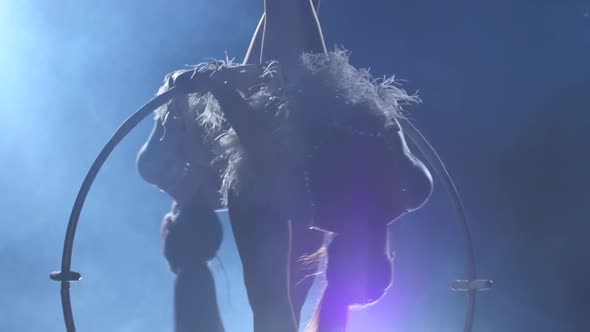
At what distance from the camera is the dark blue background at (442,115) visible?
3.04 metres

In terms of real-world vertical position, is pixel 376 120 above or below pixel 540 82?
below

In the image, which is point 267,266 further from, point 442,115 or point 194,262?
point 442,115

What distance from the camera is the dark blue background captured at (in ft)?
9.97

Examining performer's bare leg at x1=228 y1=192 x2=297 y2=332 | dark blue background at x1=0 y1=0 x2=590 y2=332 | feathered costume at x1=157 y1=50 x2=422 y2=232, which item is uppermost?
dark blue background at x1=0 y1=0 x2=590 y2=332

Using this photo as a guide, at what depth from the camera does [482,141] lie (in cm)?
312

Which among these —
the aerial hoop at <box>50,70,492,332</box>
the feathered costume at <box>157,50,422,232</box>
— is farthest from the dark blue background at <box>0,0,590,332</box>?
the feathered costume at <box>157,50,422,232</box>

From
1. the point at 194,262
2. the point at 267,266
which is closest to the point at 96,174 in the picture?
the point at 194,262

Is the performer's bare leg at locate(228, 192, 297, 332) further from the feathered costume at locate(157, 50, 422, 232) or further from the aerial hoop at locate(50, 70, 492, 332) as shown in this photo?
the aerial hoop at locate(50, 70, 492, 332)

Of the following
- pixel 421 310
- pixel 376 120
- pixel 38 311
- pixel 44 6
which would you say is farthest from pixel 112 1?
pixel 376 120

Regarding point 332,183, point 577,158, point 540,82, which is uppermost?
point 540,82

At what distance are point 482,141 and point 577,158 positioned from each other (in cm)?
51

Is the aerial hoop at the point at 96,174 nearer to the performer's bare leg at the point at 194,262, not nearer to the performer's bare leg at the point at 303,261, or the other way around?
the performer's bare leg at the point at 194,262

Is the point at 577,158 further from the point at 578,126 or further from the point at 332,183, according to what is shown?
the point at 332,183

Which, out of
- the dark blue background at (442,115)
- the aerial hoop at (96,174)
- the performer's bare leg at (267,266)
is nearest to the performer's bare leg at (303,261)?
the performer's bare leg at (267,266)
